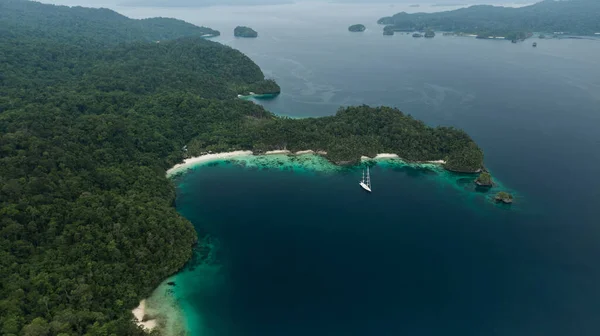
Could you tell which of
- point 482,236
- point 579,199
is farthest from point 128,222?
point 579,199

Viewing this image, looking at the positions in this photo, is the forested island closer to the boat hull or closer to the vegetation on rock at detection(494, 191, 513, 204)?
the vegetation on rock at detection(494, 191, 513, 204)

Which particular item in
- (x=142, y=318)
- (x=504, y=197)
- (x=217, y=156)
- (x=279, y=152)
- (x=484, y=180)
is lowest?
(x=142, y=318)

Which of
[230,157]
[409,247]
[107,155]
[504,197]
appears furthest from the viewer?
[230,157]

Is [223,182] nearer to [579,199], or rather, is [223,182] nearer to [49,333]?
[49,333]

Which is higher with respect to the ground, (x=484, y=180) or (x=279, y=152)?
(x=279, y=152)

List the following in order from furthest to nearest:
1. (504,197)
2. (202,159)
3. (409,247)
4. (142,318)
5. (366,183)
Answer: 1. (202,159)
2. (366,183)
3. (504,197)
4. (409,247)
5. (142,318)

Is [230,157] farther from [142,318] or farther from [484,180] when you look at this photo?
[484,180]

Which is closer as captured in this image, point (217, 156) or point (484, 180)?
point (484, 180)

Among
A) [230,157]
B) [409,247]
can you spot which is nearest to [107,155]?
[230,157]
